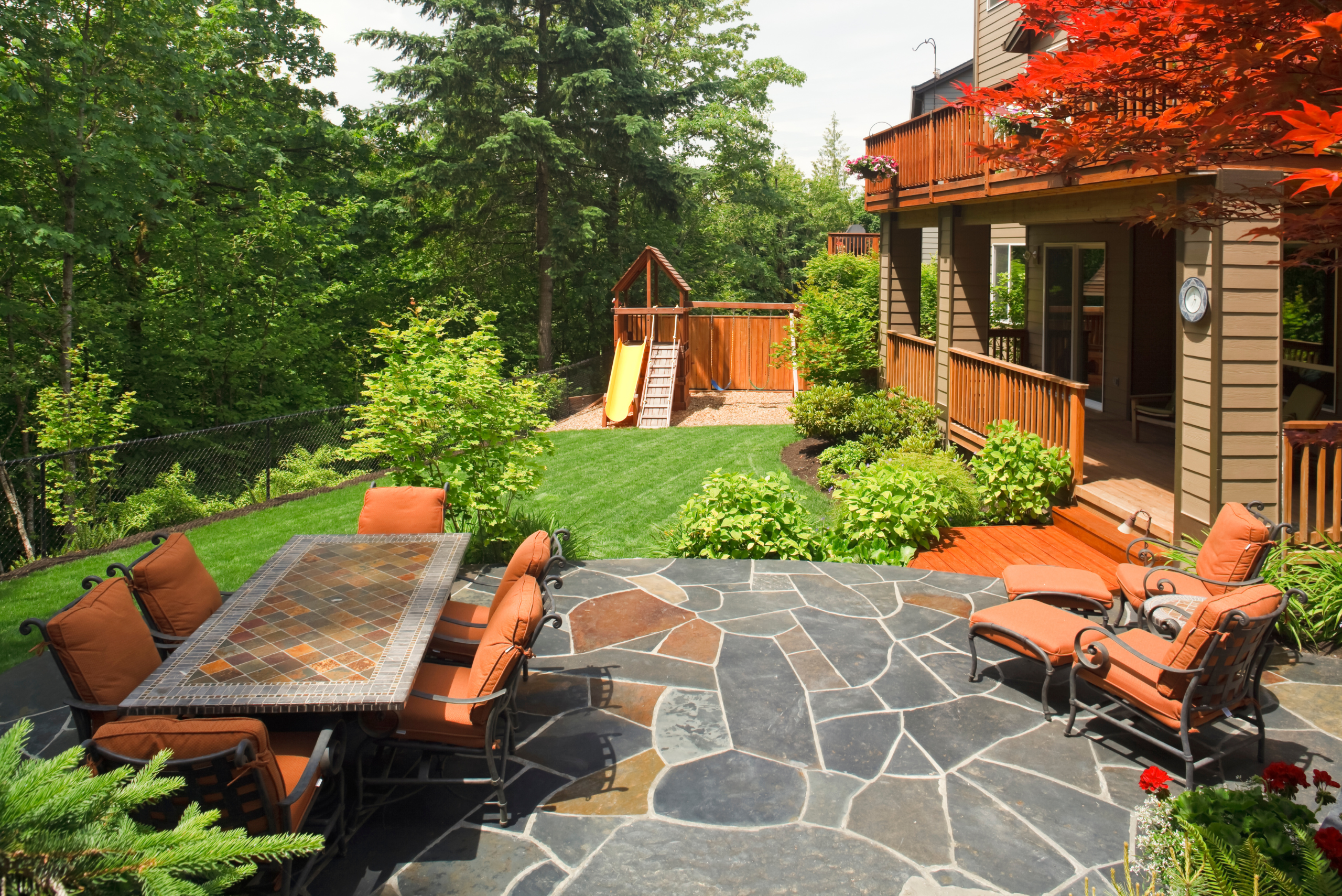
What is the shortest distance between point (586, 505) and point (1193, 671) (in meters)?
7.67

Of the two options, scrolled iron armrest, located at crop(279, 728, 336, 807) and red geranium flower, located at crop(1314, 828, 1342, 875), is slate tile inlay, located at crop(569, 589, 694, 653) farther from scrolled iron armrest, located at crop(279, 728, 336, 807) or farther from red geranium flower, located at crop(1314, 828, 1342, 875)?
red geranium flower, located at crop(1314, 828, 1342, 875)

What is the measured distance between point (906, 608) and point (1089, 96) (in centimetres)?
360

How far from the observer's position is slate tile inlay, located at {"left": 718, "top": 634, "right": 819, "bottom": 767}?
4.74 m

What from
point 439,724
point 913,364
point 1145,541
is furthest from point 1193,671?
point 913,364

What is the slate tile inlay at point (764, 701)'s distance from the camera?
15.5ft

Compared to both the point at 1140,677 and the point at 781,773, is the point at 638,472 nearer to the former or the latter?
the point at 781,773

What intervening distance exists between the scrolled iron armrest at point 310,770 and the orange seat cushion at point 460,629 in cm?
126

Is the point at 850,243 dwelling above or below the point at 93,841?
above

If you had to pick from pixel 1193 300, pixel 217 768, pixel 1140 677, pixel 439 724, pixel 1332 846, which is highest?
pixel 1193 300

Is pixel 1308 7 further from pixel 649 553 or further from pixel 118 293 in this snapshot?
pixel 118 293

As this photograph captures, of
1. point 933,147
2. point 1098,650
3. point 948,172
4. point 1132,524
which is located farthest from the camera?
point 933,147

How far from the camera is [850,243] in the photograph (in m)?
Result: 27.9

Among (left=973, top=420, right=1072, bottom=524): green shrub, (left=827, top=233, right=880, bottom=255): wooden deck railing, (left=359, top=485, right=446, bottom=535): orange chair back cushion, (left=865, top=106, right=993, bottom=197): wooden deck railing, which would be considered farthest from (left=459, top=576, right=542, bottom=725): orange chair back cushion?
(left=827, top=233, right=880, bottom=255): wooden deck railing

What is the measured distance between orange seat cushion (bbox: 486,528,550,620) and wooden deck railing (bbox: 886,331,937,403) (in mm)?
8603
